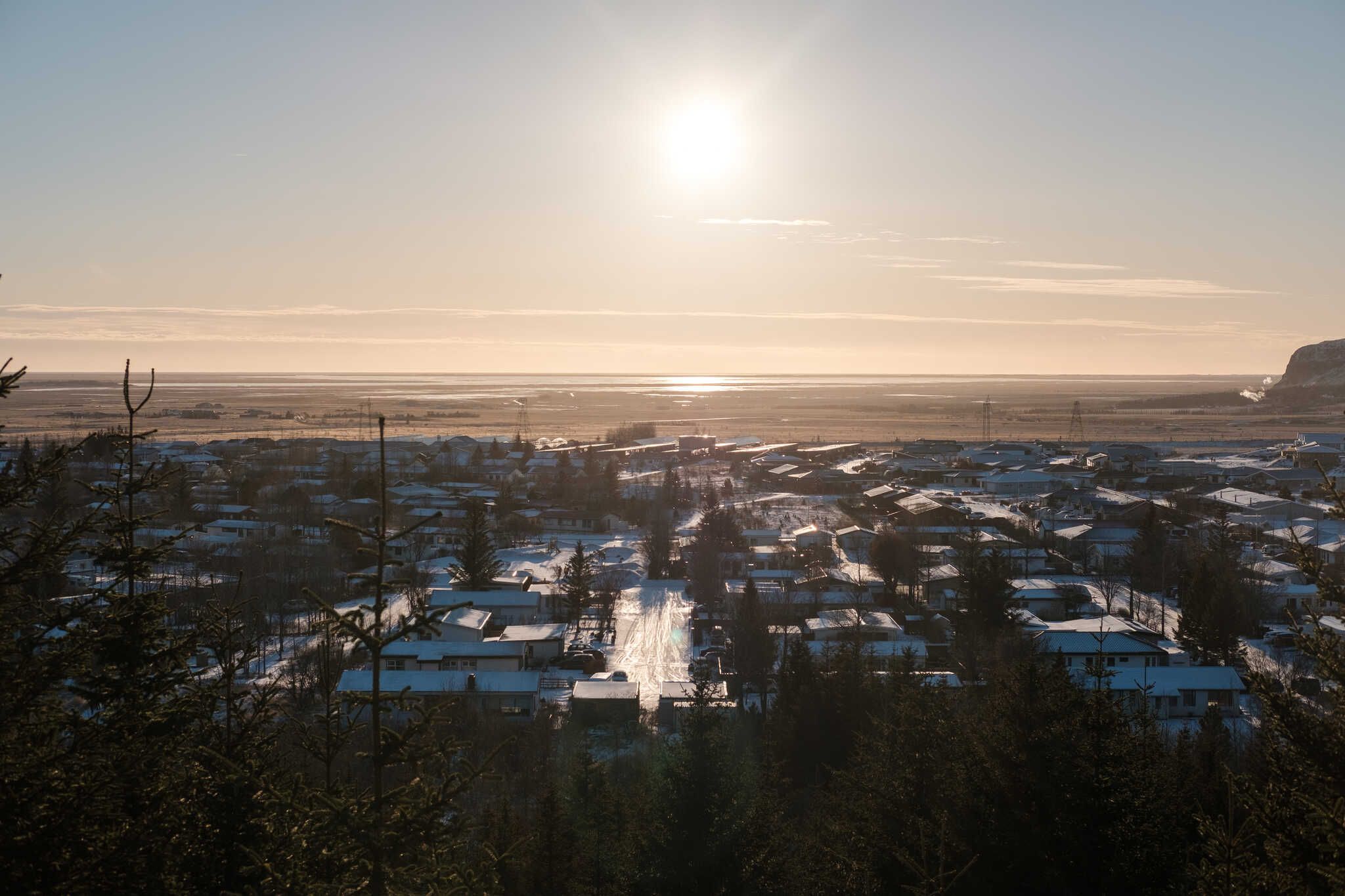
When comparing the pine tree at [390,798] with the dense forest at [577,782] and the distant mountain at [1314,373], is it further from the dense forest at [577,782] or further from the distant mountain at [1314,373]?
the distant mountain at [1314,373]

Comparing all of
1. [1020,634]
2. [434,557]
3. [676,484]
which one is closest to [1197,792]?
[1020,634]

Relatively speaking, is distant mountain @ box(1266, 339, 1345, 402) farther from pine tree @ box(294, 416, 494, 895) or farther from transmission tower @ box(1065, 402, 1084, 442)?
pine tree @ box(294, 416, 494, 895)

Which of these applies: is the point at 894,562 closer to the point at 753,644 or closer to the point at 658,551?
the point at 658,551

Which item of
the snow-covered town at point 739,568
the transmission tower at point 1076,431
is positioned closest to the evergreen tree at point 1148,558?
the snow-covered town at point 739,568

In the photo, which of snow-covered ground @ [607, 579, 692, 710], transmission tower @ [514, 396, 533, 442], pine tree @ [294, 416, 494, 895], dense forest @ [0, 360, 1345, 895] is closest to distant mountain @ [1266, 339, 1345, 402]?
transmission tower @ [514, 396, 533, 442]

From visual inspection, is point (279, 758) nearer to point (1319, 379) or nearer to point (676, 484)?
point (676, 484)

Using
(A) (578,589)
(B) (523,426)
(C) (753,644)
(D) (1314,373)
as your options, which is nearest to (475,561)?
(A) (578,589)
